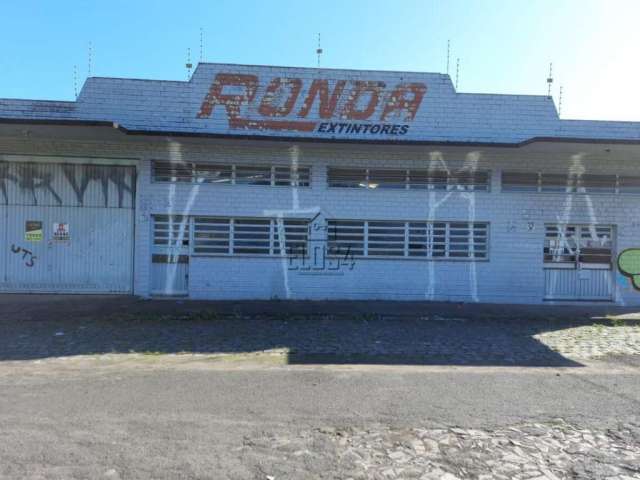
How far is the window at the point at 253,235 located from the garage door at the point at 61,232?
2.10 metres

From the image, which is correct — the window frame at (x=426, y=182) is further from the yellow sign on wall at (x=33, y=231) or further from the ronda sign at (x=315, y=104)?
the yellow sign on wall at (x=33, y=231)

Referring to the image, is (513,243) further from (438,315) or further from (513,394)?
(513,394)

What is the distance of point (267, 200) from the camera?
1302 cm

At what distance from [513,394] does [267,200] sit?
28.1ft

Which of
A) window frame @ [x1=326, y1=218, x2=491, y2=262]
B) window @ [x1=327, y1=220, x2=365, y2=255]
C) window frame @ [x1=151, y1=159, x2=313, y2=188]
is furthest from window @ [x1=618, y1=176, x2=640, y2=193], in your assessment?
window frame @ [x1=151, y1=159, x2=313, y2=188]

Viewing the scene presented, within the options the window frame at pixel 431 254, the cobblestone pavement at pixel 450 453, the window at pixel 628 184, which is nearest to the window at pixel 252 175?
the window frame at pixel 431 254

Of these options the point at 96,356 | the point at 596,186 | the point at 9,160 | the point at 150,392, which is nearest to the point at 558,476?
the point at 150,392

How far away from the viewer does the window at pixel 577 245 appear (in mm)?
13500

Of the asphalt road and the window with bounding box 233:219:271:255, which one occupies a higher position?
the window with bounding box 233:219:271:255

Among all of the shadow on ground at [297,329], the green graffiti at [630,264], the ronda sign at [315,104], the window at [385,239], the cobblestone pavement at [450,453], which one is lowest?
the cobblestone pavement at [450,453]

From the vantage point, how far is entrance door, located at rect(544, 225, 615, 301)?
13500mm

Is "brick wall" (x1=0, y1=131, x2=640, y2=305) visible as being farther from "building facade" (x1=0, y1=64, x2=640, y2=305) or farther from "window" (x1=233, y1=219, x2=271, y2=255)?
"window" (x1=233, y1=219, x2=271, y2=255)

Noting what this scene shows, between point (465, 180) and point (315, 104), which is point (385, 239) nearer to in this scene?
point (465, 180)

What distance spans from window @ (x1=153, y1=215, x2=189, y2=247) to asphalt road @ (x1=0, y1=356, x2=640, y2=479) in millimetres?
5997
